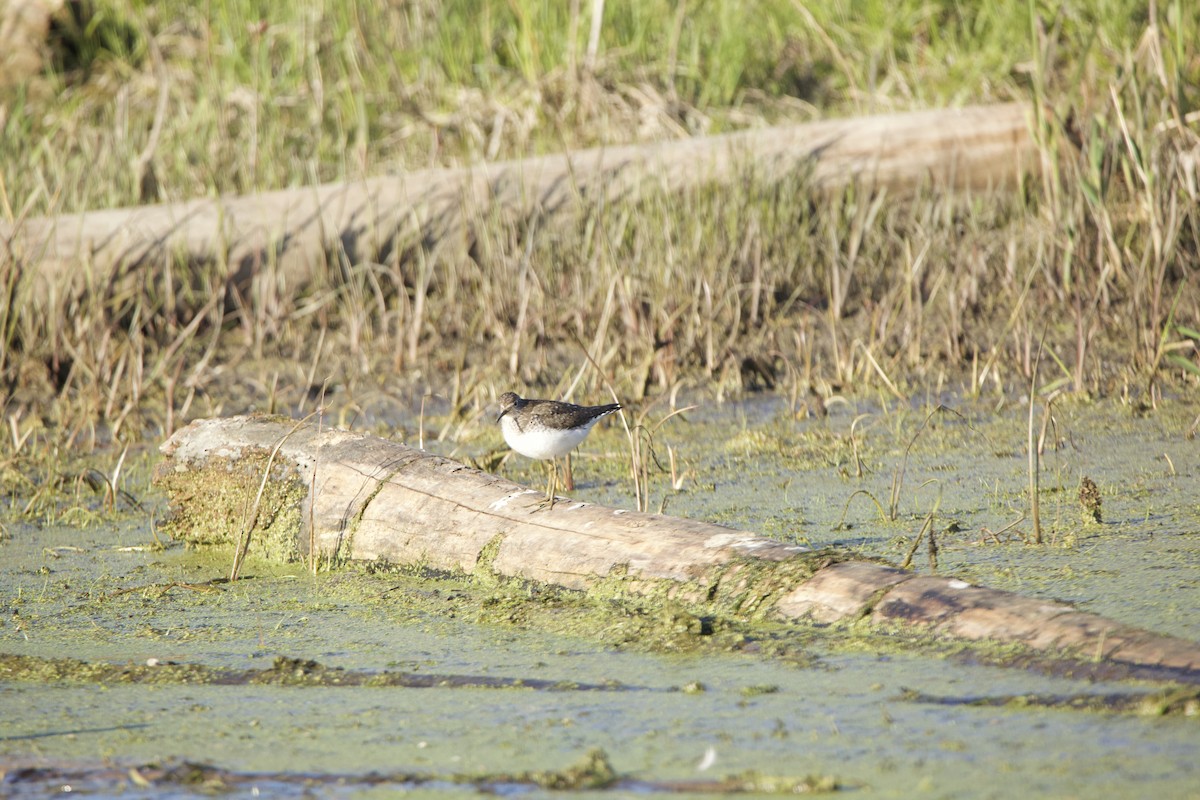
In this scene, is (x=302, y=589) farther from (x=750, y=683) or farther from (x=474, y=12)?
(x=474, y=12)

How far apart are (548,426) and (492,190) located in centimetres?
331

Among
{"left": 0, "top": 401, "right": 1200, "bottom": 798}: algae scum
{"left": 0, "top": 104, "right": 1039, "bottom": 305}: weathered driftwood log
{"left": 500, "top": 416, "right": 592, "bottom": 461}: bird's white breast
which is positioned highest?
{"left": 0, "top": 104, "right": 1039, "bottom": 305}: weathered driftwood log

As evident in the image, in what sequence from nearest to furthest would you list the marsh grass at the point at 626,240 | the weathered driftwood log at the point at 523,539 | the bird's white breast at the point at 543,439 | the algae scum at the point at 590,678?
the algae scum at the point at 590,678, the weathered driftwood log at the point at 523,539, the bird's white breast at the point at 543,439, the marsh grass at the point at 626,240

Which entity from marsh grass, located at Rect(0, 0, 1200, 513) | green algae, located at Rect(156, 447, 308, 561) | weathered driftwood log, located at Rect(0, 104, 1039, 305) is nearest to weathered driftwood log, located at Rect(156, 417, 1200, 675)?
green algae, located at Rect(156, 447, 308, 561)

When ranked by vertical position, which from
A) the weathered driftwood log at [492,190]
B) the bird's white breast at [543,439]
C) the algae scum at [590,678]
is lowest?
the algae scum at [590,678]

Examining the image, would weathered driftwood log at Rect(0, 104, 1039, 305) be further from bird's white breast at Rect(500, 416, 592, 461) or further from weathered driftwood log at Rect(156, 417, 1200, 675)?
bird's white breast at Rect(500, 416, 592, 461)

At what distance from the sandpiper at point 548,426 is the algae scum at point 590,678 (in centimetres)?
55

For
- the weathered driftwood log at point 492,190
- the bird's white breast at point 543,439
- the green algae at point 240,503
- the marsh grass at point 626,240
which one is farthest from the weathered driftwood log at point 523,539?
the weathered driftwood log at point 492,190

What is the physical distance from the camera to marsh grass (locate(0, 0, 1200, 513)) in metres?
6.37

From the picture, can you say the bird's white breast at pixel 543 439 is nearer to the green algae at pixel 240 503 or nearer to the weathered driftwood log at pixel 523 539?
the weathered driftwood log at pixel 523 539

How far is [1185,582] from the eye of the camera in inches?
141

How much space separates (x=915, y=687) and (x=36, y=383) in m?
5.13

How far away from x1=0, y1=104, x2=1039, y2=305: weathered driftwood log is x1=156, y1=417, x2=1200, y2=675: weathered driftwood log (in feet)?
8.74

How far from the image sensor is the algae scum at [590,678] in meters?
2.65
